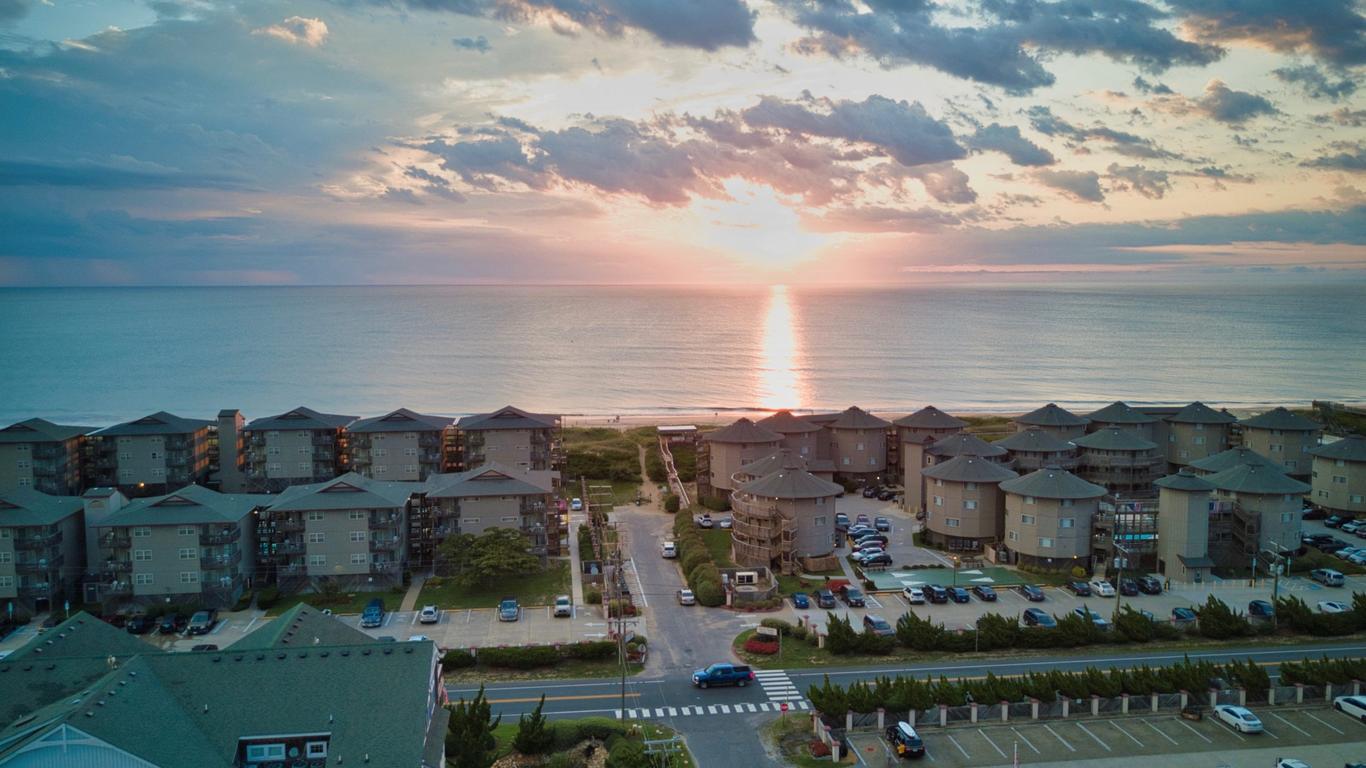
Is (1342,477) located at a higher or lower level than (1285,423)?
lower

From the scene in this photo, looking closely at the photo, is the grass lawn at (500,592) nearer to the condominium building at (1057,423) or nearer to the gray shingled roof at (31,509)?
the gray shingled roof at (31,509)

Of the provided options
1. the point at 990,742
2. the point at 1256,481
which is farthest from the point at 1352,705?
the point at 1256,481

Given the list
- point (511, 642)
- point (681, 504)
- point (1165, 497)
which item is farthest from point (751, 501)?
point (1165, 497)

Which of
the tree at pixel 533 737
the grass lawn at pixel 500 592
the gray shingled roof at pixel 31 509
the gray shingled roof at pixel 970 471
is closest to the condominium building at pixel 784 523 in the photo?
the gray shingled roof at pixel 970 471

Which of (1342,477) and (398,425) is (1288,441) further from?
(398,425)

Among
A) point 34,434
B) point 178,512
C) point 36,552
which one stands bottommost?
point 36,552

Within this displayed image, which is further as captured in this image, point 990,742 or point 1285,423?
point 1285,423
